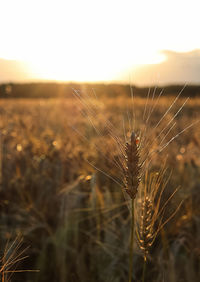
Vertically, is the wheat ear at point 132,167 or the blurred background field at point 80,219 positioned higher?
the wheat ear at point 132,167

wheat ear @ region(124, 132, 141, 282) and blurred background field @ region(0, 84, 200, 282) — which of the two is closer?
wheat ear @ region(124, 132, 141, 282)

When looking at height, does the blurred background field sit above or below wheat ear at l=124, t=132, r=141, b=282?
below

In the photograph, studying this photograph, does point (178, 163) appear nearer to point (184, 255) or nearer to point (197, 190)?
point (197, 190)

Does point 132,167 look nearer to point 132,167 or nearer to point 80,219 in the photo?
point 132,167

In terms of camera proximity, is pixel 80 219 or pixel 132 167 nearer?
pixel 132 167

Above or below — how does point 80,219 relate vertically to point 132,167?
below

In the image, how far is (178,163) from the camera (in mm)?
2281

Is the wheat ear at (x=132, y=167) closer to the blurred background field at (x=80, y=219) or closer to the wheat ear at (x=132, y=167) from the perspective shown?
the wheat ear at (x=132, y=167)

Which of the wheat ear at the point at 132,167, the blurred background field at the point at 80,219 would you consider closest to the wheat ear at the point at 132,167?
the wheat ear at the point at 132,167

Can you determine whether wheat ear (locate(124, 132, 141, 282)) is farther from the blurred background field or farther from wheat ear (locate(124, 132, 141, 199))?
the blurred background field

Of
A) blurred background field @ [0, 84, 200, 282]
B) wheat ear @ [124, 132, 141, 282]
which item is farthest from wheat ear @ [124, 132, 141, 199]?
blurred background field @ [0, 84, 200, 282]

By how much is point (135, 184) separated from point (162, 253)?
775 mm

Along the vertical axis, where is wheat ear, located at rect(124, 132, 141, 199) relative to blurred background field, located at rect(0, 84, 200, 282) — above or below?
above

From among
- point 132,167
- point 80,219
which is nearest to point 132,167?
point 132,167
